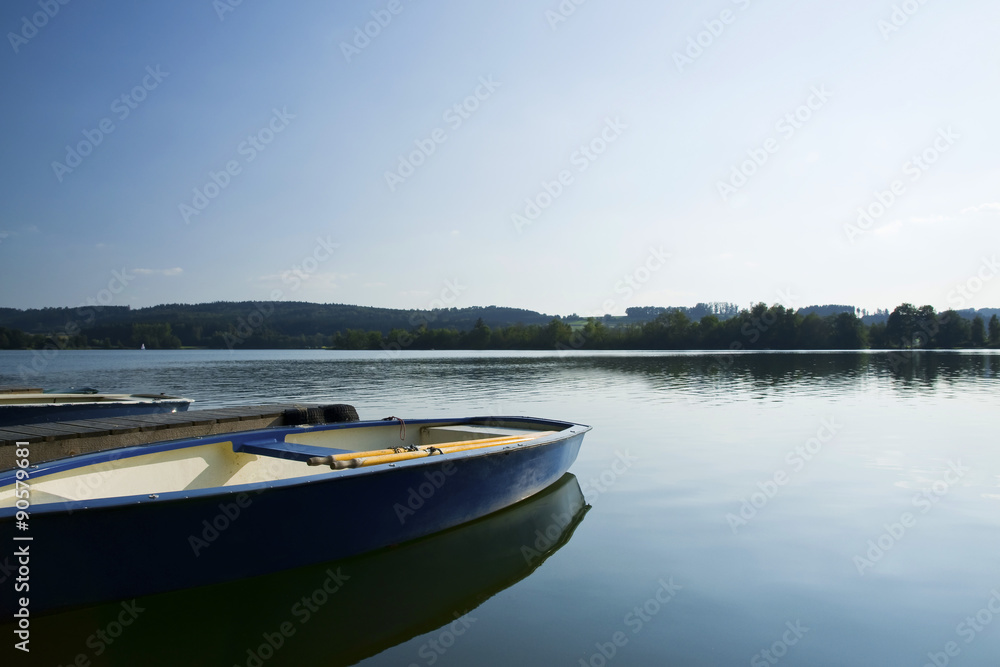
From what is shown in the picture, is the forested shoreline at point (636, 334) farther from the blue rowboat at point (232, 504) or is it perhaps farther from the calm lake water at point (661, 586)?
the calm lake water at point (661, 586)

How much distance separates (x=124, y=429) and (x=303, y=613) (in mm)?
4197

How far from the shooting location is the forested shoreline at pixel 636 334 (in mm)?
95750

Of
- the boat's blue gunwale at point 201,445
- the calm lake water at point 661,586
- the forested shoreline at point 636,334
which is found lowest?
the calm lake water at point 661,586

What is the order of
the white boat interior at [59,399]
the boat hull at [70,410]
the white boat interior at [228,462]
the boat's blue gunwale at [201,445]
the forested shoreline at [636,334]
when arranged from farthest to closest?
the forested shoreline at [636,334]
the white boat interior at [59,399]
the boat hull at [70,410]
the white boat interior at [228,462]
the boat's blue gunwale at [201,445]

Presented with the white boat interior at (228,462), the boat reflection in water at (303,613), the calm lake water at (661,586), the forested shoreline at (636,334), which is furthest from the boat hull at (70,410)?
the forested shoreline at (636,334)

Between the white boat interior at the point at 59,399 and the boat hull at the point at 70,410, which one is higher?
the white boat interior at the point at 59,399

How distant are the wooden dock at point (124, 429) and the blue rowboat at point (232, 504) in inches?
9.1

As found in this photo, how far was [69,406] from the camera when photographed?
1150 cm

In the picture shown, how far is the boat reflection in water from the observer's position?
421cm

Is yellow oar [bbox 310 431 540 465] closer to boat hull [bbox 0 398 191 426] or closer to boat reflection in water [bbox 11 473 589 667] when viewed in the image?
boat reflection in water [bbox 11 473 589 667]

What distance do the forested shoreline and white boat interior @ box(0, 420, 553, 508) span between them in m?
84.5

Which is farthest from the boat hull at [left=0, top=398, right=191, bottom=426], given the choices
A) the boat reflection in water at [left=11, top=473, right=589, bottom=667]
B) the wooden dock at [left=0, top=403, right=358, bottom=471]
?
the boat reflection in water at [left=11, top=473, right=589, bottom=667]

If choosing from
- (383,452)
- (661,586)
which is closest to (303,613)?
(383,452)

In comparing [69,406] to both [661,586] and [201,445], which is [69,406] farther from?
[661,586]
